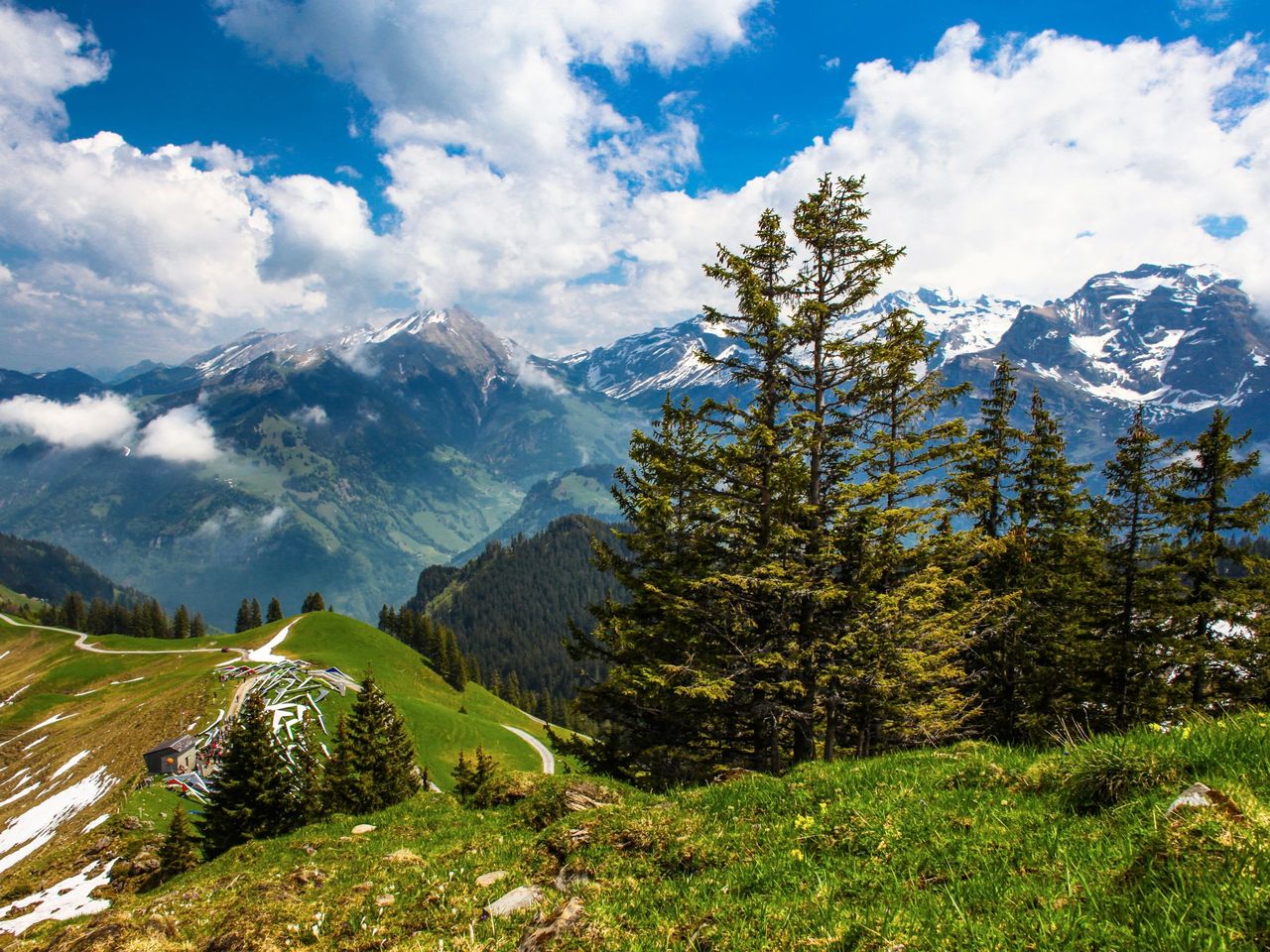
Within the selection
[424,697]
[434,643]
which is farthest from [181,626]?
[424,697]

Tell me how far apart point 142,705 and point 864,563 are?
8778 centimetres

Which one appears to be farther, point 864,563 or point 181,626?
point 181,626

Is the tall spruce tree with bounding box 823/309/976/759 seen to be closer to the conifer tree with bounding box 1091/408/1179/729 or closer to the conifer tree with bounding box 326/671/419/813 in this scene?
the conifer tree with bounding box 1091/408/1179/729

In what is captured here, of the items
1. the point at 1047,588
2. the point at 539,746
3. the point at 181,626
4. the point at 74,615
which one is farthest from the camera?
the point at 74,615

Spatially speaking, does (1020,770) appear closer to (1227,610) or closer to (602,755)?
(602,755)

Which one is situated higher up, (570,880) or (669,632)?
(669,632)

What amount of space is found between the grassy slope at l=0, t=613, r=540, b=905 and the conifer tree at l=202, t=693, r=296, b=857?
69.2ft

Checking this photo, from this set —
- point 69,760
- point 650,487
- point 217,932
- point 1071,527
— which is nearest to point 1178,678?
point 1071,527

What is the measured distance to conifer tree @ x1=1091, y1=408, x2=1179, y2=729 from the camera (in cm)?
2148

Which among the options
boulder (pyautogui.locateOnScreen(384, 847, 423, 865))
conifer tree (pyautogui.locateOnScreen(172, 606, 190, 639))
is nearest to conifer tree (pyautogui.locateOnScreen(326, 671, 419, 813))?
boulder (pyautogui.locateOnScreen(384, 847, 423, 865))

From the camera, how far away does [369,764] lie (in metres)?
29.4

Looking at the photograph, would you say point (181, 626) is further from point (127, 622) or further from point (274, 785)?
point (274, 785)

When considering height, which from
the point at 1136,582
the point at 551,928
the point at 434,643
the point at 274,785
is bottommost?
the point at 434,643

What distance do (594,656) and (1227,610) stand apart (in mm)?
23072
